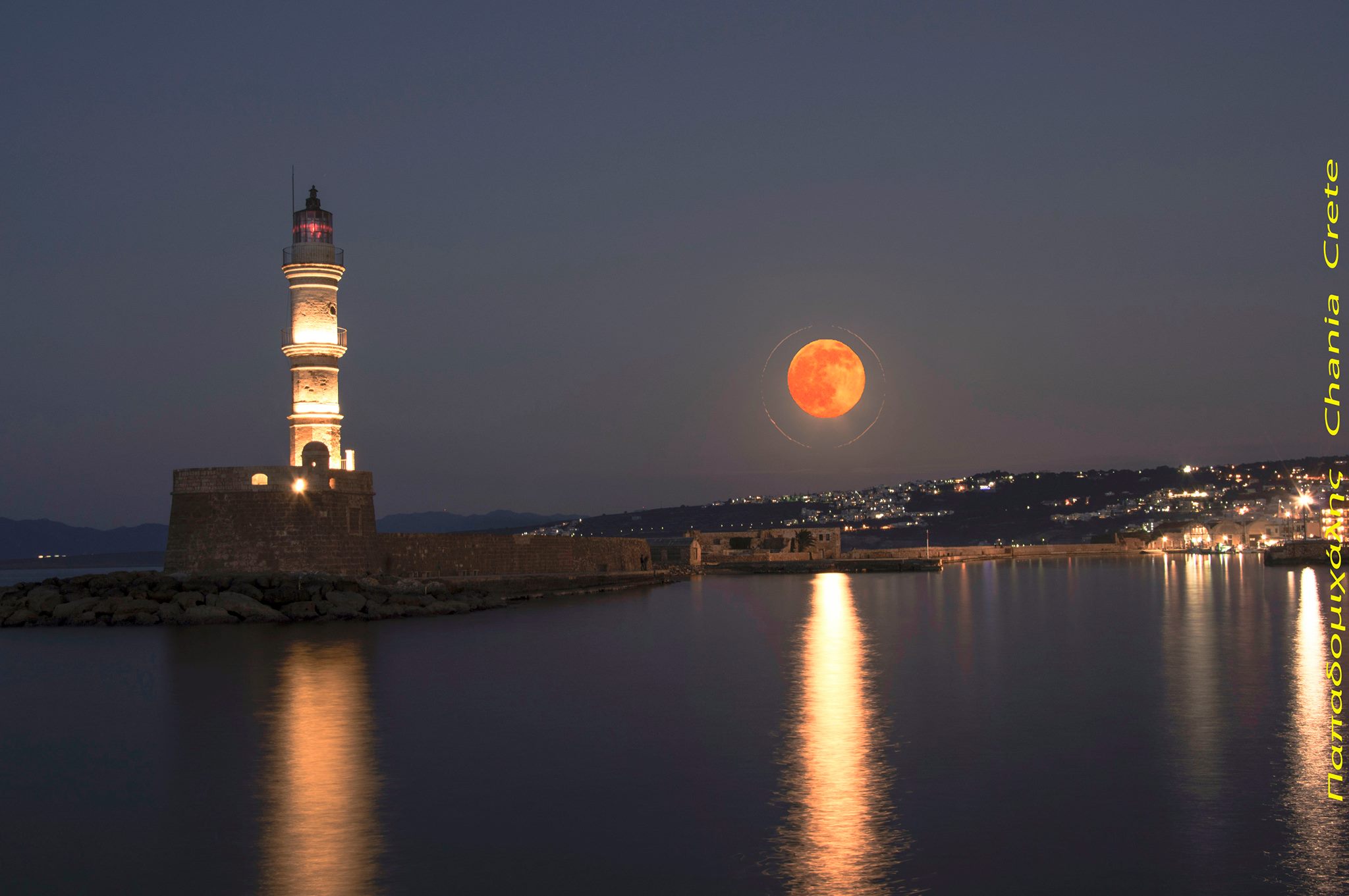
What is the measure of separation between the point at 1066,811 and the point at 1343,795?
202cm

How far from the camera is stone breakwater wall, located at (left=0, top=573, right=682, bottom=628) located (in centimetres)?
2195

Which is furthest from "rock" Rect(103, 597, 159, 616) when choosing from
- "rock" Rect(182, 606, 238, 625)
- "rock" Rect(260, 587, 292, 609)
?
"rock" Rect(260, 587, 292, 609)

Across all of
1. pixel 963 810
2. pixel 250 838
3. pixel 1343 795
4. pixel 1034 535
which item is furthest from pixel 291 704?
pixel 1034 535

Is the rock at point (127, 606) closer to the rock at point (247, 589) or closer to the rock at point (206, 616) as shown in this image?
the rock at point (206, 616)

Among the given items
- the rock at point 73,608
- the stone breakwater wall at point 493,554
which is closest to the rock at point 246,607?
the rock at point 73,608

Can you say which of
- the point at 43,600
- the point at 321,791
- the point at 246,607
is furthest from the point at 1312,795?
the point at 43,600

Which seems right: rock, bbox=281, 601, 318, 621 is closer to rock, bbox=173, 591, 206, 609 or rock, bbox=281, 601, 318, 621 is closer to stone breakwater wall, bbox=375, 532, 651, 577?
rock, bbox=173, 591, 206, 609

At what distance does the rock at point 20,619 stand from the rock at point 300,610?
16.7 ft

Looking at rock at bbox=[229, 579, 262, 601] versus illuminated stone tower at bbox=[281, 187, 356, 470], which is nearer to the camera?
rock at bbox=[229, 579, 262, 601]

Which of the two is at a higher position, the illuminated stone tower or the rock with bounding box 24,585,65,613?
the illuminated stone tower

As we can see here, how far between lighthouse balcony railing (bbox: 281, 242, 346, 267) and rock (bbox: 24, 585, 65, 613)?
7.69m

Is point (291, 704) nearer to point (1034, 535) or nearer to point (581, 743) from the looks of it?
point (581, 743)

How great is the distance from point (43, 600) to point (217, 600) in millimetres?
4194

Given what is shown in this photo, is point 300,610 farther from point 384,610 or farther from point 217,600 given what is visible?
point 384,610
